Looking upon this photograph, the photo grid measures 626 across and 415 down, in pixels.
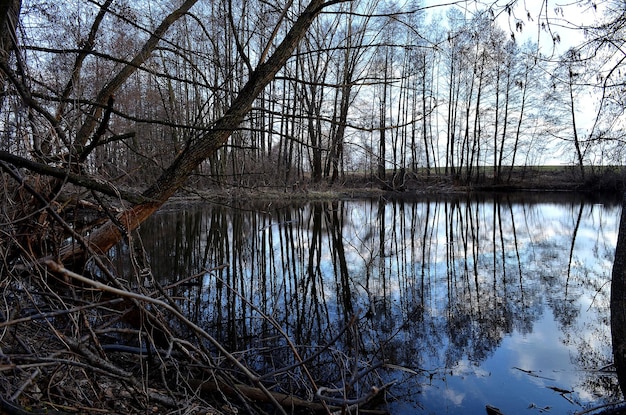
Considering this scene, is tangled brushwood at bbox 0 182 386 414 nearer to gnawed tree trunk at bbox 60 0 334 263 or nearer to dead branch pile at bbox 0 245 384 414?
dead branch pile at bbox 0 245 384 414

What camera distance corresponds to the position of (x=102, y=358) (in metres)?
2.18

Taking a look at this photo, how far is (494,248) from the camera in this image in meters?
9.75

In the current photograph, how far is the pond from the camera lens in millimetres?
3521

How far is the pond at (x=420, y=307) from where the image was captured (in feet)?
11.6

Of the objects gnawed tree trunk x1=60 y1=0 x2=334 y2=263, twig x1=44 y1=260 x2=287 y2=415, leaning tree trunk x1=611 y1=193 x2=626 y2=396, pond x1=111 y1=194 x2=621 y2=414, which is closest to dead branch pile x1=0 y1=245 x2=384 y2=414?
twig x1=44 y1=260 x2=287 y2=415

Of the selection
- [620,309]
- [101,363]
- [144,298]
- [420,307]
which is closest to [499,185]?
[420,307]

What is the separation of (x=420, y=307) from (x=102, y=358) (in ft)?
13.9

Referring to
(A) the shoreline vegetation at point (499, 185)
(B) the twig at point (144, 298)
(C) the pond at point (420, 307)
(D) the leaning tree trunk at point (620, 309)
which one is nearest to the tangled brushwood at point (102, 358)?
(B) the twig at point (144, 298)

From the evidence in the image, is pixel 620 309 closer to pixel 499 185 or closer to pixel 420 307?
pixel 420 307

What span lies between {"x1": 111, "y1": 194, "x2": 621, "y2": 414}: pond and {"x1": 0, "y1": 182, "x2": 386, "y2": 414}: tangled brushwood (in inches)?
8.7

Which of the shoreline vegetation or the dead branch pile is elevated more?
the shoreline vegetation

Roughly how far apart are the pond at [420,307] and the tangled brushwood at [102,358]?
0.22 m

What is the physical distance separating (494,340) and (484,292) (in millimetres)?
1898

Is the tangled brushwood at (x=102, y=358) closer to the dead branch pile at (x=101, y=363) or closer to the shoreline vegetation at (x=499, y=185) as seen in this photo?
the dead branch pile at (x=101, y=363)
